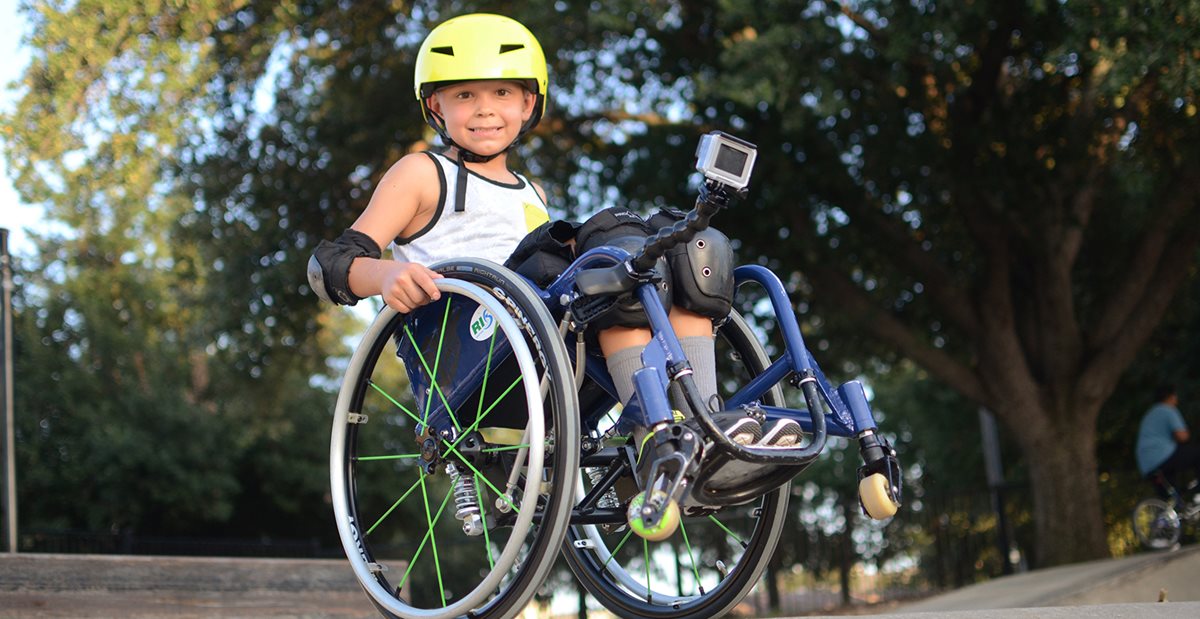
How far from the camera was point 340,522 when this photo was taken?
3477 millimetres

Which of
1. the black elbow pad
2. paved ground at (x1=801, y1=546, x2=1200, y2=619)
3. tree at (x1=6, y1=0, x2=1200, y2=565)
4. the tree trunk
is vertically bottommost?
paved ground at (x1=801, y1=546, x2=1200, y2=619)

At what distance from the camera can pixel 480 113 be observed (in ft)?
12.1

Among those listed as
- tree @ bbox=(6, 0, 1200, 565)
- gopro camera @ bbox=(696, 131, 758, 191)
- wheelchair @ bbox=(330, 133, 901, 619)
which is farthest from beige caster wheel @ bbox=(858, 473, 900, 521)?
tree @ bbox=(6, 0, 1200, 565)

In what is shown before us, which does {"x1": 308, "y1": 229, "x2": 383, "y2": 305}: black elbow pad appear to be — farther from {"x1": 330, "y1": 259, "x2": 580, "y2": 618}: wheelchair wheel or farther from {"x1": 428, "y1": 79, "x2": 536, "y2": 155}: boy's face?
{"x1": 428, "y1": 79, "x2": 536, "y2": 155}: boy's face

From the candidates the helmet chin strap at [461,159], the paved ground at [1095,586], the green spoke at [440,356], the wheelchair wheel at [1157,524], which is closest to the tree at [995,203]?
the wheelchair wheel at [1157,524]

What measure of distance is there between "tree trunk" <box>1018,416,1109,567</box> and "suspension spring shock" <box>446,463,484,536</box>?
10766mm

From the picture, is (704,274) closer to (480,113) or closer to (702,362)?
(702,362)

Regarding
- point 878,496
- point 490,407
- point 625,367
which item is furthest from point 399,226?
point 878,496

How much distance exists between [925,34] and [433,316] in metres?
7.68

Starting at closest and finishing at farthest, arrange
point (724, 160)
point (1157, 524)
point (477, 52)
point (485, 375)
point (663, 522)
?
point (663, 522) → point (724, 160) → point (485, 375) → point (477, 52) → point (1157, 524)

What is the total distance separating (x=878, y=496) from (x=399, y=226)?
145cm

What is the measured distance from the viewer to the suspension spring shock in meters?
3.22

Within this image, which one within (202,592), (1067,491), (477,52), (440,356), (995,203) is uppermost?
(995,203)

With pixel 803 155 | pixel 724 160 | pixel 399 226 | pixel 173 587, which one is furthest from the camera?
pixel 803 155
